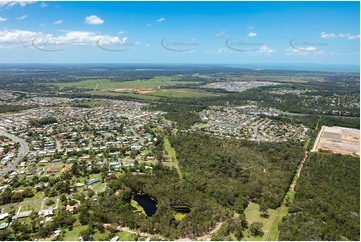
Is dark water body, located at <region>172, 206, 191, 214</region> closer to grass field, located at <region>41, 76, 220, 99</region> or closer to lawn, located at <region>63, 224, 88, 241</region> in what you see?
lawn, located at <region>63, 224, 88, 241</region>

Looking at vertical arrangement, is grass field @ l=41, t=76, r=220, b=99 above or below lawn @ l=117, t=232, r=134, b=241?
above

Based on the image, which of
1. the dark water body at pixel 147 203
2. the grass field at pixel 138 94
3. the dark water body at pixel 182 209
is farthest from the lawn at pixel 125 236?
the grass field at pixel 138 94

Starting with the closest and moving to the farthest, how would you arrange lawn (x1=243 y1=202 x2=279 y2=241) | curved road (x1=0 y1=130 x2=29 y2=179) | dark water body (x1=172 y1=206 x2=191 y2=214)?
lawn (x1=243 y1=202 x2=279 y2=241), dark water body (x1=172 y1=206 x2=191 y2=214), curved road (x1=0 y1=130 x2=29 y2=179)

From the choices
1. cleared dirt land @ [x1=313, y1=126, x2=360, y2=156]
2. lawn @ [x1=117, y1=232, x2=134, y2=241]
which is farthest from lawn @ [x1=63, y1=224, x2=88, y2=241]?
cleared dirt land @ [x1=313, y1=126, x2=360, y2=156]

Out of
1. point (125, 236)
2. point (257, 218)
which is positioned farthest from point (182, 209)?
point (257, 218)

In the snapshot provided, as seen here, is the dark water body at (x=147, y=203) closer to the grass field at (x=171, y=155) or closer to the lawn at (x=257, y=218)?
the grass field at (x=171, y=155)

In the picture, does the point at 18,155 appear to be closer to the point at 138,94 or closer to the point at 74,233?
the point at 74,233
